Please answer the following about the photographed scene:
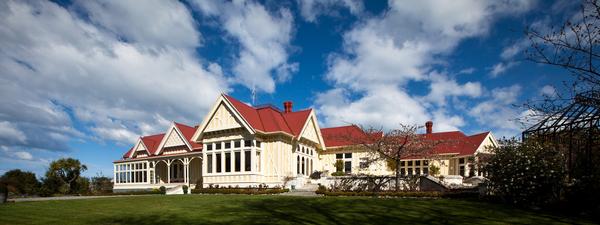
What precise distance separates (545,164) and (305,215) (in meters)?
9.13

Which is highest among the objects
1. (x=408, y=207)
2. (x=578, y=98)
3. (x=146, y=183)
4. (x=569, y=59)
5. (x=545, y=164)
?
(x=569, y=59)

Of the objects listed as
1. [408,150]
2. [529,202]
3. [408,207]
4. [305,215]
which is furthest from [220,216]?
[408,150]

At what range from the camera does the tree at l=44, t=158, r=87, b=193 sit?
34625 mm

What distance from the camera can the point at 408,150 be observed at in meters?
23.6

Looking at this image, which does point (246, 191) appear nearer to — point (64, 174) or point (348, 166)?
point (348, 166)

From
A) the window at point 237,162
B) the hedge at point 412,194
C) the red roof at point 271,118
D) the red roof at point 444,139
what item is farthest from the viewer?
the red roof at point 444,139

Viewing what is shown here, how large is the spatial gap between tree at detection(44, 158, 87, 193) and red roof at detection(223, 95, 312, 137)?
19.6 m

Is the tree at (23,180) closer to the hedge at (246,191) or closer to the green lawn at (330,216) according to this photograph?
the hedge at (246,191)

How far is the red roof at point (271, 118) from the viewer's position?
Result: 2739 cm

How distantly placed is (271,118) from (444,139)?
14.9m

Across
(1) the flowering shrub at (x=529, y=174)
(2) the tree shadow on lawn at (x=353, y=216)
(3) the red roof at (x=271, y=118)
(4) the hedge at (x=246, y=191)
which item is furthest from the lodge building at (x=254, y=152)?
(2) the tree shadow on lawn at (x=353, y=216)

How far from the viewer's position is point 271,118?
96.4 ft

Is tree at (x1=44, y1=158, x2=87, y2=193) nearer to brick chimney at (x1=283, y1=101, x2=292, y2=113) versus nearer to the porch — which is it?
the porch

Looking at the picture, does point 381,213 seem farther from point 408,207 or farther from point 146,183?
point 146,183
